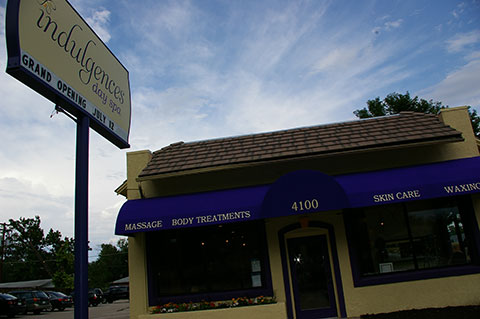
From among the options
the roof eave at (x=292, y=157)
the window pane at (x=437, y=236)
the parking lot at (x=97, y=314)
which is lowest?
the parking lot at (x=97, y=314)

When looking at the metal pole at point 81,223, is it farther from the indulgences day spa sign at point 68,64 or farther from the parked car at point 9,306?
the parked car at point 9,306

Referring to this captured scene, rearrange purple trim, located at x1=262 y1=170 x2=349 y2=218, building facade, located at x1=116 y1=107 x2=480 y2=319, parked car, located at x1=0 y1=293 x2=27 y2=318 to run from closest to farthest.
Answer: purple trim, located at x1=262 y1=170 x2=349 y2=218
building facade, located at x1=116 y1=107 x2=480 y2=319
parked car, located at x1=0 y1=293 x2=27 y2=318

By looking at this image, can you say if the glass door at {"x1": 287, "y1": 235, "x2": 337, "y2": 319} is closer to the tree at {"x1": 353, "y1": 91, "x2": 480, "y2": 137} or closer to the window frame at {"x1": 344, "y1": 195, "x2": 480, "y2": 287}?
the window frame at {"x1": 344, "y1": 195, "x2": 480, "y2": 287}

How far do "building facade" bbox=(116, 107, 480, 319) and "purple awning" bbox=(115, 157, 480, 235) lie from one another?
0.03m

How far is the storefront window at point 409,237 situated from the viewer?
33.4 ft

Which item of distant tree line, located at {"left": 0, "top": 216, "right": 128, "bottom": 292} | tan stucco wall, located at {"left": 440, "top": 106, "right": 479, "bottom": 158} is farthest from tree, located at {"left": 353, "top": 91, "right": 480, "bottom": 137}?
distant tree line, located at {"left": 0, "top": 216, "right": 128, "bottom": 292}

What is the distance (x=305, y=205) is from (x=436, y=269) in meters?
4.29

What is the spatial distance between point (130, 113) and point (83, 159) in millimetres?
2172

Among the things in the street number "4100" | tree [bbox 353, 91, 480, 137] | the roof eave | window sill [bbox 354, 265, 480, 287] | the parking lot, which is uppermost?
tree [bbox 353, 91, 480, 137]

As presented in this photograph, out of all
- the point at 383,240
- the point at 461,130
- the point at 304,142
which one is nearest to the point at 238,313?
the point at 383,240

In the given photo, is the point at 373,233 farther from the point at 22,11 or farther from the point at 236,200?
the point at 22,11

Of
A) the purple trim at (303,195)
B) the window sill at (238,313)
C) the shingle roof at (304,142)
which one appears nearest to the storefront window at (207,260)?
the window sill at (238,313)

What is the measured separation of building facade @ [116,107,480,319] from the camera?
9.60 meters

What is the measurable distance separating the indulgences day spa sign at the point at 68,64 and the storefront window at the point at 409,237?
729 cm
